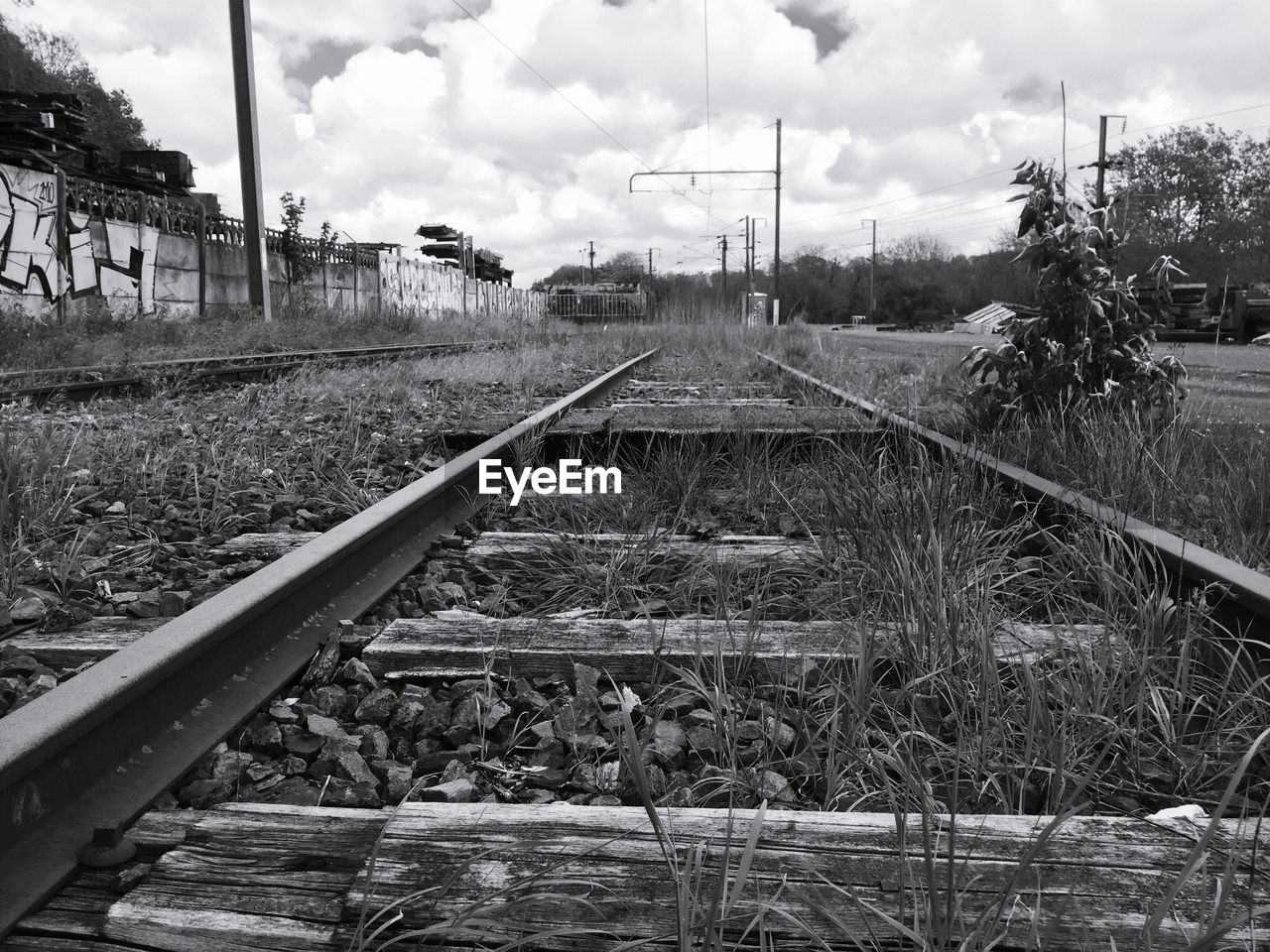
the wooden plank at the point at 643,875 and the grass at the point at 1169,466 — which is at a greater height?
the grass at the point at 1169,466

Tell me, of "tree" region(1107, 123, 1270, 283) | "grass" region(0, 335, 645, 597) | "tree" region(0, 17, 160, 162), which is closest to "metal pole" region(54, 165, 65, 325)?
"grass" region(0, 335, 645, 597)

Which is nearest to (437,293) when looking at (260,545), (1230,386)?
(1230,386)

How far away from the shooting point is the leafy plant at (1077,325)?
4.11m

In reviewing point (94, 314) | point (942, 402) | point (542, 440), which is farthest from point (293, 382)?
point (94, 314)

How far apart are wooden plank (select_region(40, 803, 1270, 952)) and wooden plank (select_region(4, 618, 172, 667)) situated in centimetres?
83

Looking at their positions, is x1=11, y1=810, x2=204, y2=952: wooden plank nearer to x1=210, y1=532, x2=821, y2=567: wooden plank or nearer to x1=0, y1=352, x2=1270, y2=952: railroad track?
x1=0, y1=352, x2=1270, y2=952: railroad track

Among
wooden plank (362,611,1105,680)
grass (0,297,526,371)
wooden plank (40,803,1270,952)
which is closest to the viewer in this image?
wooden plank (40,803,1270,952)

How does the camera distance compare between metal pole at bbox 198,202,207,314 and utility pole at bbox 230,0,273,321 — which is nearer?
utility pole at bbox 230,0,273,321

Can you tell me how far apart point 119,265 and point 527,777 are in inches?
693

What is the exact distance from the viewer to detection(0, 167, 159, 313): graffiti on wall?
1428 centimetres

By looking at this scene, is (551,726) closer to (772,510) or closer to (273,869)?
(273,869)

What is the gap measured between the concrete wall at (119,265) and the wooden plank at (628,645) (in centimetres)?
1340

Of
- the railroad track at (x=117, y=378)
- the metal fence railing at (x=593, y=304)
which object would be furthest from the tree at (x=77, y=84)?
the railroad track at (x=117, y=378)

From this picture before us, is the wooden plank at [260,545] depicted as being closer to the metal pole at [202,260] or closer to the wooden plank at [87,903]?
the wooden plank at [87,903]
